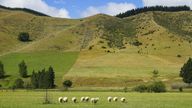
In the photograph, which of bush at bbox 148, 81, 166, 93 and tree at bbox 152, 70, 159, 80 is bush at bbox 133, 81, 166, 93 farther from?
tree at bbox 152, 70, 159, 80

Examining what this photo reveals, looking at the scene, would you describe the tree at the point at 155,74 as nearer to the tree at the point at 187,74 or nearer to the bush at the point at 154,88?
the tree at the point at 187,74

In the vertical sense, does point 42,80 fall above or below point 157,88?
above

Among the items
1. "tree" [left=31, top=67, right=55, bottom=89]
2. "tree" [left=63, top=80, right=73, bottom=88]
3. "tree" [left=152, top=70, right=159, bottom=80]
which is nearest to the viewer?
"tree" [left=31, top=67, right=55, bottom=89]

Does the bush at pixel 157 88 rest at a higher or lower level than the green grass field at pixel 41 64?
lower

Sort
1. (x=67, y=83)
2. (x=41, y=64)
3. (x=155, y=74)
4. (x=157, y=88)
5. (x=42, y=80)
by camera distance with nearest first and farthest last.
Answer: (x=157, y=88)
(x=42, y=80)
(x=67, y=83)
(x=155, y=74)
(x=41, y=64)

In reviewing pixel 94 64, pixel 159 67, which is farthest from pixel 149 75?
pixel 94 64

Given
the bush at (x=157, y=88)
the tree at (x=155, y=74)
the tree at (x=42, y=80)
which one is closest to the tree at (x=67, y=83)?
the tree at (x=42, y=80)

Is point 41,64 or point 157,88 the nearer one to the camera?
point 157,88

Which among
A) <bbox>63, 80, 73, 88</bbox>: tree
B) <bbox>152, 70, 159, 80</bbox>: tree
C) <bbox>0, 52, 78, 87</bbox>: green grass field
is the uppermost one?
<bbox>0, 52, 78, 87</bbox>: green grass field

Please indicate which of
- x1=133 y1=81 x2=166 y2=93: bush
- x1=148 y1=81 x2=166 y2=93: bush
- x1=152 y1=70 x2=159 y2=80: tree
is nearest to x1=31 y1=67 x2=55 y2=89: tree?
x1=133 y1=81 x2=166 y2=93: bush

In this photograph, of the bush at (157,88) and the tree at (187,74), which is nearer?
the bush at (157,88)

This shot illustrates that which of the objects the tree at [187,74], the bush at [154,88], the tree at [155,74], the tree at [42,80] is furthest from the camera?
the tree at [155,74]

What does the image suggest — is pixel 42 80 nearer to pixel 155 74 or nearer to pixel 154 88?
pixel 155 74

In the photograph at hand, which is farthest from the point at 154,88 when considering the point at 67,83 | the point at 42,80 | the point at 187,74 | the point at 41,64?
the point at 41,64
